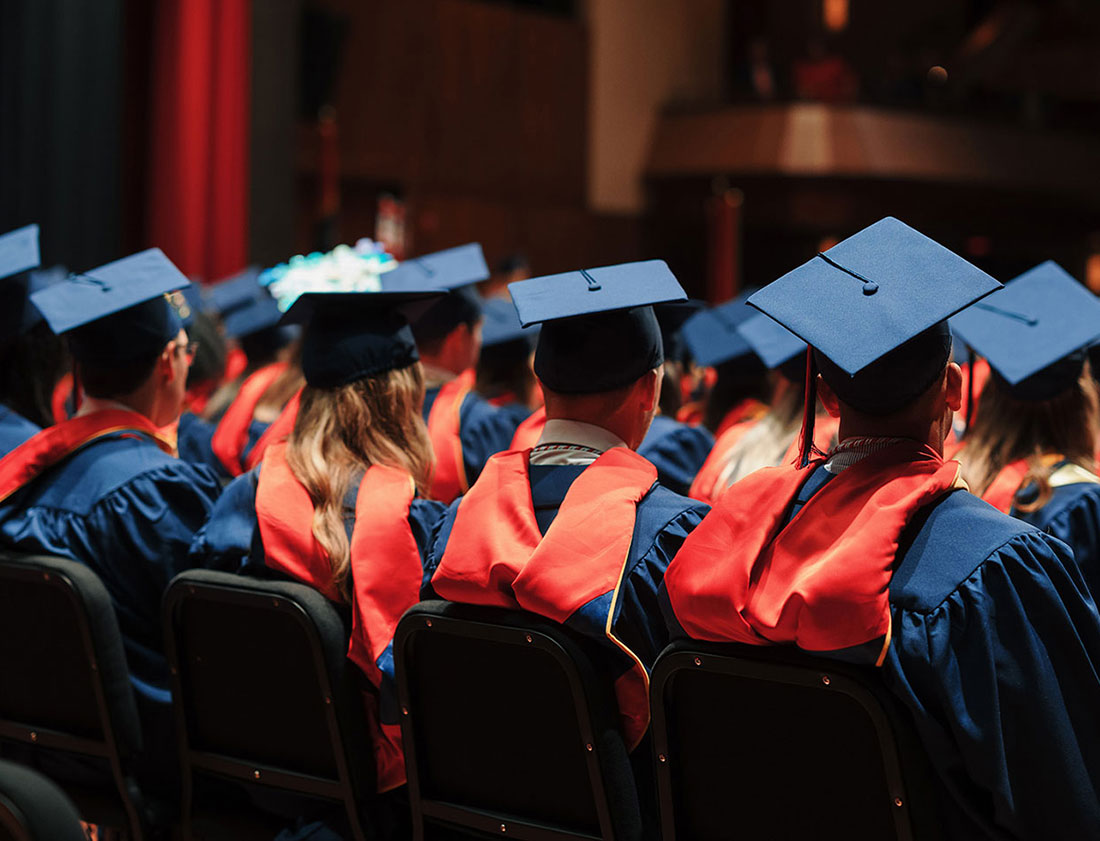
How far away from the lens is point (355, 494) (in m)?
2.57

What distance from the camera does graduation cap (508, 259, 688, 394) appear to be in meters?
2.31

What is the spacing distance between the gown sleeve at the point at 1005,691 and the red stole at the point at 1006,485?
1103mm

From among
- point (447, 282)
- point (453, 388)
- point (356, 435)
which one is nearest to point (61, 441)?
point (356, 435)

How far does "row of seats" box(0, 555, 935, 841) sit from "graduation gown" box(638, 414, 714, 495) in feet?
5.06

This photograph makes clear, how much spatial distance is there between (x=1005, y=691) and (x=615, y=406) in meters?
0.91

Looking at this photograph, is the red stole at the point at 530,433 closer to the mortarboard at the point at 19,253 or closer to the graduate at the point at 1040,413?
the graduate at the point at 1040,413

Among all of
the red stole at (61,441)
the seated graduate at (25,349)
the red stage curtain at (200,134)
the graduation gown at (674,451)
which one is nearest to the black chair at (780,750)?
the red stole at (61,441)

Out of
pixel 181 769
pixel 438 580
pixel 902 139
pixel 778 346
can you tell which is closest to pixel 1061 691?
pixel 438 580

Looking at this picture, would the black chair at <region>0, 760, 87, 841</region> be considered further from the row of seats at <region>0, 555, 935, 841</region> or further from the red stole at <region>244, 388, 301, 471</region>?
the red stole at <region>244, 388, 301, 471</region>

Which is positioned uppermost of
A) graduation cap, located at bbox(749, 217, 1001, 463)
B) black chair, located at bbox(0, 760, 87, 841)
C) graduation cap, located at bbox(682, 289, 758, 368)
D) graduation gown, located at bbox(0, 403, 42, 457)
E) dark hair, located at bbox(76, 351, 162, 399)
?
graduation cap, located at bbox(749, 217, 1001, 463)

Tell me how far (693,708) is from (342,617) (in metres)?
0.86

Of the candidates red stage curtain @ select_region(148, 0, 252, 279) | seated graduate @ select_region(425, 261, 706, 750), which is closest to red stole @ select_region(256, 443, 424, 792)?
seated graduate @ select_region(425, 261, 706, 750)

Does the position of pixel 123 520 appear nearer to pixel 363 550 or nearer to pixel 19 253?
pixel 363 550

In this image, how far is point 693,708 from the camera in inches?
72.4
